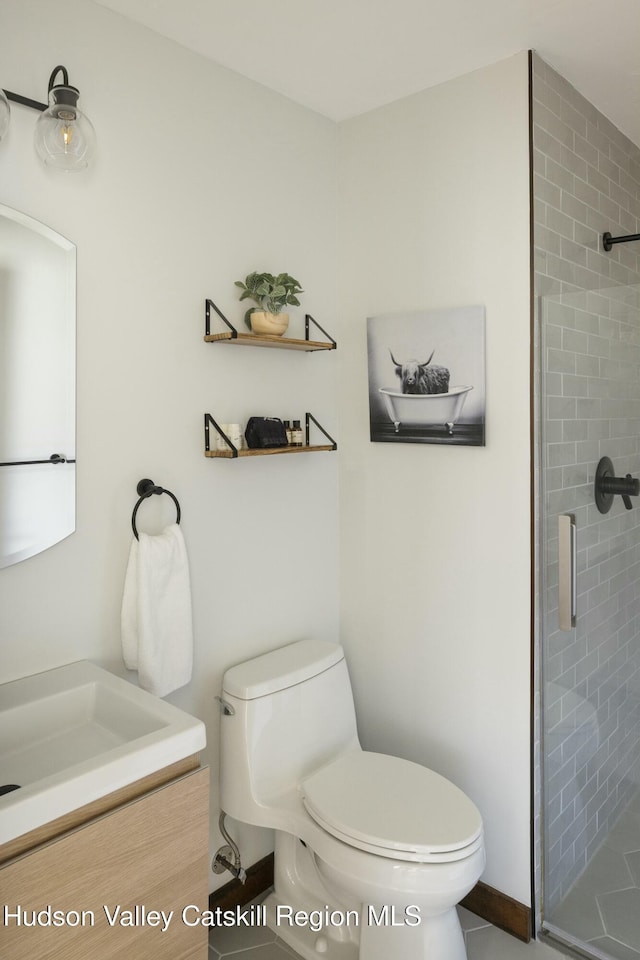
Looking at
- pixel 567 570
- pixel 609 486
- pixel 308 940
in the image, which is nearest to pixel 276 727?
pixel 308 940

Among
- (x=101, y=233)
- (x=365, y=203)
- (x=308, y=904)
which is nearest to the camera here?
(x=101, y=233)

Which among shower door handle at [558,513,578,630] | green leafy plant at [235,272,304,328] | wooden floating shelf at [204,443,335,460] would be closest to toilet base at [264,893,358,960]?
shower door handle at [558,513,578,630]


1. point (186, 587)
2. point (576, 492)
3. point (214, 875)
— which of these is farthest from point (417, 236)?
point (214, 875)

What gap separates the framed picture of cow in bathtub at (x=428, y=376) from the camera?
6.81 ft

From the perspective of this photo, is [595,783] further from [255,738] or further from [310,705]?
[255,738]

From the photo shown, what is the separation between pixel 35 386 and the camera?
1.61 meters

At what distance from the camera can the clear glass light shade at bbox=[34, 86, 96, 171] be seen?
148cm

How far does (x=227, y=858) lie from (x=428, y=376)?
1610 mm

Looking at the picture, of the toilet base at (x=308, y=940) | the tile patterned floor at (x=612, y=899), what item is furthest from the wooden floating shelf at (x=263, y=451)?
the tile patterned floor at (x=612, y=899)

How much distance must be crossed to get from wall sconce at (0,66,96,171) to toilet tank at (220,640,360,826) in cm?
143

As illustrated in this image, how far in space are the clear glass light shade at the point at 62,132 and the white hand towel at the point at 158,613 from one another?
0.93 m

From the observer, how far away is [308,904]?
6.56 feet

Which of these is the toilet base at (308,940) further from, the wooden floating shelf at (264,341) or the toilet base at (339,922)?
the wooden floating shelf at (264,341)

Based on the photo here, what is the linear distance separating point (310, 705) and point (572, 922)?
39.9 inches
